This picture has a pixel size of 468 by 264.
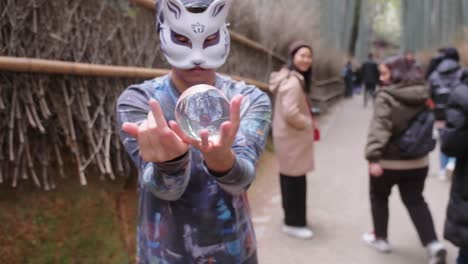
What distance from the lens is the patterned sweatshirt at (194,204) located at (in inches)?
47.2

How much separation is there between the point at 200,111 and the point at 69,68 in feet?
5.01

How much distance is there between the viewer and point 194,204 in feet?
4.02

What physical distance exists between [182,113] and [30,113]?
146cm

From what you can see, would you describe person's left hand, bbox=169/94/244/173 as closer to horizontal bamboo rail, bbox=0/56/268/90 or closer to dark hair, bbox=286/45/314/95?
horizontal bamboo rail, bbox=0/56/268/90

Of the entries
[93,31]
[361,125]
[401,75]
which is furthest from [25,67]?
[361,125]

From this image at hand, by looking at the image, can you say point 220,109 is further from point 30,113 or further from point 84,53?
point 84,53

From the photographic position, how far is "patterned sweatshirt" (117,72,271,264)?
1199 millimetres

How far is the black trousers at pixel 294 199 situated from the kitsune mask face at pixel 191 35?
86.2 inches

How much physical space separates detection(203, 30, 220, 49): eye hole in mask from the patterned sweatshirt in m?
0.14

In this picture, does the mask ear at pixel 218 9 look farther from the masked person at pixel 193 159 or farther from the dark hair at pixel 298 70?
the dark hair at pixel 298 70

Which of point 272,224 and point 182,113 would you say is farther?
point 272,224

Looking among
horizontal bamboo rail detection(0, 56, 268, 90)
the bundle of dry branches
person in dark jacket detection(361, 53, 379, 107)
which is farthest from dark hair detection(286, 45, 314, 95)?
person in dark jacket detection(361, 53, 379, 107)

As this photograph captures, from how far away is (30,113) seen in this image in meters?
2.06

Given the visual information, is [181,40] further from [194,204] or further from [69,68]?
[69,68]
